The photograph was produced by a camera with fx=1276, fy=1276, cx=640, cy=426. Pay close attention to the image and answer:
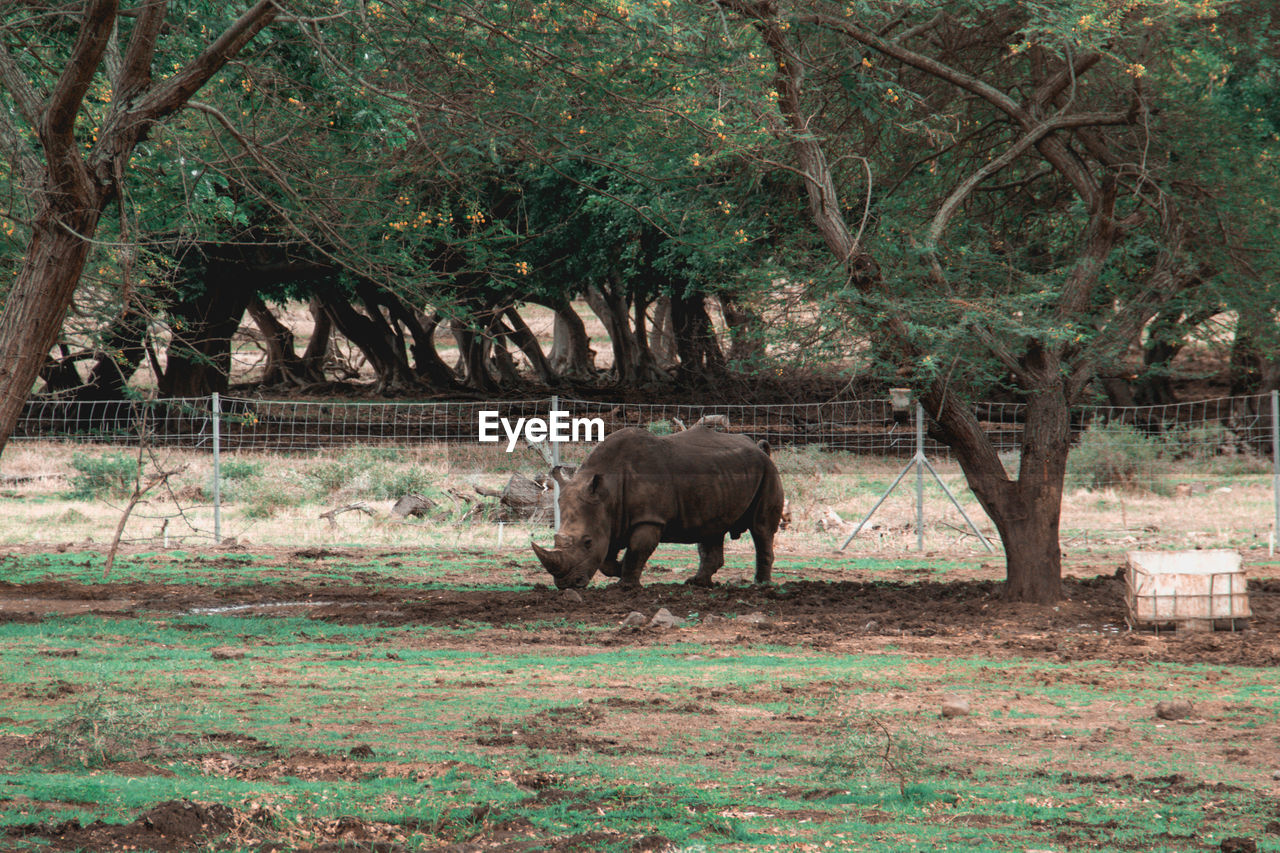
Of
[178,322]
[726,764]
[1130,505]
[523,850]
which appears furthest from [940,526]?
[523,850]

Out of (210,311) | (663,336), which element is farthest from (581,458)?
(663,336)

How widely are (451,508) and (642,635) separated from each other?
10.5 m

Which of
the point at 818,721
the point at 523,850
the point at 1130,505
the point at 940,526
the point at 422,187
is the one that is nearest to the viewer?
the point at 523,850

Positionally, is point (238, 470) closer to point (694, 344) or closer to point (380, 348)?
point (694, 344)

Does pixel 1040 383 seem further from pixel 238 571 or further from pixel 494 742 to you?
pixel 238 571

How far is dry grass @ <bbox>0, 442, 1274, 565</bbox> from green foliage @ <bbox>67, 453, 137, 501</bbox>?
0.96 feet

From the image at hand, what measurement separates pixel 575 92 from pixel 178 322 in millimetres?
4023

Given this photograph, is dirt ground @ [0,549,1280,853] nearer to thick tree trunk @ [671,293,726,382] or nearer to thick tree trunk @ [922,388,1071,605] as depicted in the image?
thick tree trunk @ [922,388,1071,605]

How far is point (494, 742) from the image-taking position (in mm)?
6930

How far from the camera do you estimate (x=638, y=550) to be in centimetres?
1352

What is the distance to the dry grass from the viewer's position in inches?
722

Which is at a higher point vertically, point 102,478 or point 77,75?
point 77,75

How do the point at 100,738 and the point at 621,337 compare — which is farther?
the point at 621,337

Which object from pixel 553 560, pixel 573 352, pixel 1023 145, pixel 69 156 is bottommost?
pixel 553 560
